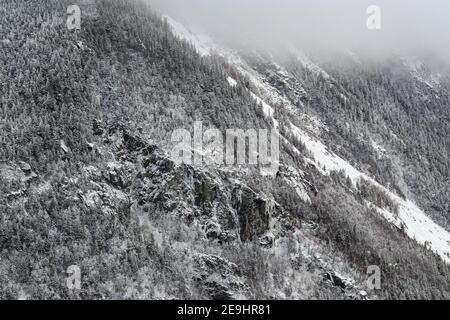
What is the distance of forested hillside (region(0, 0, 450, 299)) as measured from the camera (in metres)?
133

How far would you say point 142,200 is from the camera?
151 metres

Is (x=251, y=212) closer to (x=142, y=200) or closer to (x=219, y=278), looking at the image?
(x=219, y=278)

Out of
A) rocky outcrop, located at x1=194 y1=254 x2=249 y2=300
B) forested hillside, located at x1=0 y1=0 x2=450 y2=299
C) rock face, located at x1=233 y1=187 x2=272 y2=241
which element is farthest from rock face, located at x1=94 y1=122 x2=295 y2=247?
rocky outcrop, located at x1=194 y1=254 x2=249 y2=300

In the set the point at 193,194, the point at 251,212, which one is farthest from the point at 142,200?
the point at 251,212

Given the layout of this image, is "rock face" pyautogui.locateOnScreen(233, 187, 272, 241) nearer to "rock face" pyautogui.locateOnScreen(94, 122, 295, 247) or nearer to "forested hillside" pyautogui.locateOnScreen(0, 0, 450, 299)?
"rock face" pyautogui.locateOnScreen(94, 122, 295, 247)

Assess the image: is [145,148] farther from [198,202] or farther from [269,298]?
[269,298]

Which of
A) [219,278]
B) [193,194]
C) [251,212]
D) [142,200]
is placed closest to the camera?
[219,278]

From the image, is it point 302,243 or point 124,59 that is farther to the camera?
point 124,59

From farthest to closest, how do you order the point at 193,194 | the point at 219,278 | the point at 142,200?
1. the point at 193,194
2. the point at 142,200
3. the point at 219,278

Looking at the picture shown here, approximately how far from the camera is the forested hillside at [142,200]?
133000 mm

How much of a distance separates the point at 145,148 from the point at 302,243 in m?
40.3

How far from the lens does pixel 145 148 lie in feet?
525

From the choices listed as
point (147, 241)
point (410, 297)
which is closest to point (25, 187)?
point (147, 241)

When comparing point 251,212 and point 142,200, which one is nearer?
point 142,200
